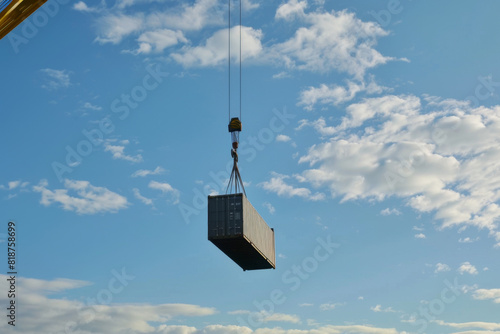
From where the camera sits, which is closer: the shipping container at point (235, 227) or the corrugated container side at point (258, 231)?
the shipping container at point (235, 227)

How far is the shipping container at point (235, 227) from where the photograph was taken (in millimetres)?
47031

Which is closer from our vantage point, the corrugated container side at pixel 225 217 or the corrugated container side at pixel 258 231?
the corrugated container side at pixel 225 217

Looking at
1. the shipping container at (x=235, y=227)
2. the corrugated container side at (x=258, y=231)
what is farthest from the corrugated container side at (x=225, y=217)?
the corrugated container side at (x=258, y=231)

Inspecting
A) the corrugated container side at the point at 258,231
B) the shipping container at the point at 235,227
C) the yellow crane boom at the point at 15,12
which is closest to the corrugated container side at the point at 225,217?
the shipping container at the point at 235,227

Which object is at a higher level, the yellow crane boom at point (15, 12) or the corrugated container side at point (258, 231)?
the yellow crane boom at point (15, 12)

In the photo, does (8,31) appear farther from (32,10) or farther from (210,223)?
(210,223)

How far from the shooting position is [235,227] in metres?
46.9

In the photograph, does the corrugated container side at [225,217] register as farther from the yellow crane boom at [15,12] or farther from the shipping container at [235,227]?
the yellow crane boom at [15,12]

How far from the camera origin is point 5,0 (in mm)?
42156

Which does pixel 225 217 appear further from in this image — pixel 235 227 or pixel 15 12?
pixel 15 12

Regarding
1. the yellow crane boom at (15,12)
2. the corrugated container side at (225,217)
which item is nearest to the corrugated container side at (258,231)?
the corrugated container side at (225,217)

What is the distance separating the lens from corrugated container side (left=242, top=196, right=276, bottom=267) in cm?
4812

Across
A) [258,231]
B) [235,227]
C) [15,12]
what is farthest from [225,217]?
[15,12]

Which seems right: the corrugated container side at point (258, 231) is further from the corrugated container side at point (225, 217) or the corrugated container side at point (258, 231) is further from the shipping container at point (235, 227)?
the corrugated container side at point (225, 217)
